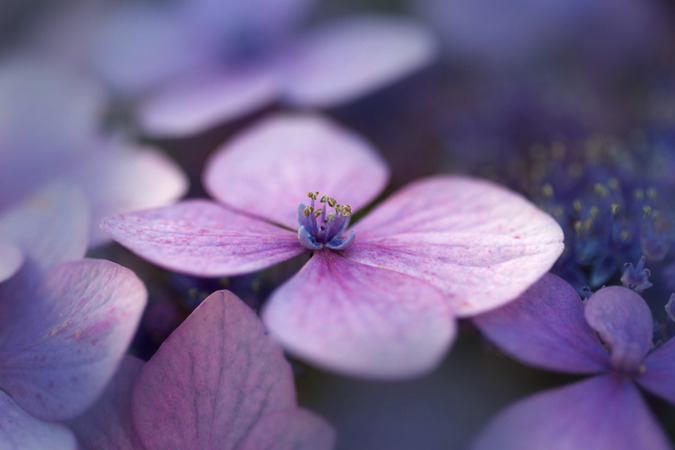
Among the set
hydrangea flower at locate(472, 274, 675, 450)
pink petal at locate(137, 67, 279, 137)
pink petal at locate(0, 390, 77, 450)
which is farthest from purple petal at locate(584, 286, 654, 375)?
pink petal at locate(137, 67, 279, 137)

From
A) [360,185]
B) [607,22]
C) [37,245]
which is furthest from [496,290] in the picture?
[607,22]

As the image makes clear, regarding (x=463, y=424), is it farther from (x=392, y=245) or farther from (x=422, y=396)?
(x=392, y=245)

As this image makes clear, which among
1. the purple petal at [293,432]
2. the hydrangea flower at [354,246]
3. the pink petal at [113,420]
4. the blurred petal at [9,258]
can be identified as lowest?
the pink petal at [113,420]

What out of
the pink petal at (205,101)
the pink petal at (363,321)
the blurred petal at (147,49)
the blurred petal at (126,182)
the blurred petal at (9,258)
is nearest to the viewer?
the pink petal at (363,321)

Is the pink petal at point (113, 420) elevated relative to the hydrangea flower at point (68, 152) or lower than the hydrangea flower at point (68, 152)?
lower

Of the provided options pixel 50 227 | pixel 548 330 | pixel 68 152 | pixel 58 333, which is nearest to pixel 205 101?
pixel 68 152

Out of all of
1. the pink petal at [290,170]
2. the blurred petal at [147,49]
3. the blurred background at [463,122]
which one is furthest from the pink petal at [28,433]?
the blurred petal at [147,49]

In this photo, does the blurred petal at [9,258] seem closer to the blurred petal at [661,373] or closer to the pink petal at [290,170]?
the pink petal at [290,170]
